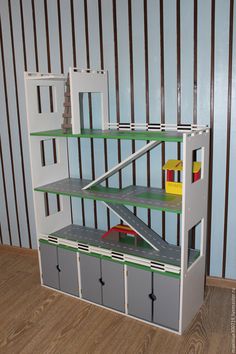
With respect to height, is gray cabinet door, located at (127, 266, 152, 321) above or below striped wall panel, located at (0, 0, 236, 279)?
below

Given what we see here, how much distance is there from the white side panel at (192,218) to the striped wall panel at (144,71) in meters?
0.29

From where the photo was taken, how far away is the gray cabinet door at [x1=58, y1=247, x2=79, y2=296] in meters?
2.92

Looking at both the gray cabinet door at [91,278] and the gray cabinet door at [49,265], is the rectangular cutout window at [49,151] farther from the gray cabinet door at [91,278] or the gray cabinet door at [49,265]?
the gray cabinet door at [91,278]

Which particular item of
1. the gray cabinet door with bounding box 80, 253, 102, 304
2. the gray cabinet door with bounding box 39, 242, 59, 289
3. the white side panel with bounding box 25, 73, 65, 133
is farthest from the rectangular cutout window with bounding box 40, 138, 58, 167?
the gray cabinet door with bounding box 80, 253, 102, 304

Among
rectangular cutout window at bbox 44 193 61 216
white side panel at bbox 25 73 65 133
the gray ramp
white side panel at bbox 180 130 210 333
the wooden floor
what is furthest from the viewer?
rectangular cutout window at bbox 44 193 61 216

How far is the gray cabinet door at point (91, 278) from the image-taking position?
9.17ft

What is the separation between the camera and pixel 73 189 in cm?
293

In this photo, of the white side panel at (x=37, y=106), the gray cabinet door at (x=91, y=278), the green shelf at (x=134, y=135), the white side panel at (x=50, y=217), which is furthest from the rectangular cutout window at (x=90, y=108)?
the gray cabinet door at (x=91, y=278)

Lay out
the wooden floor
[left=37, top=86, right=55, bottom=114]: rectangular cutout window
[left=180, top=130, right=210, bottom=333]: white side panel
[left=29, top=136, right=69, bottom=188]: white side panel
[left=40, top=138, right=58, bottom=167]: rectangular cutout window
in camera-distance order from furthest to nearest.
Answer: [left=40, top=138, right=58, bottom=167]: rectangular cutout window < [left=37, top=86, right=55, bottom=114]: rectangular cutout window < [left=29, top=136, right=69, bottom=188]: white side panel < the wooden floor < [left=180, top=130, right=210, bottom=333]: white side panel

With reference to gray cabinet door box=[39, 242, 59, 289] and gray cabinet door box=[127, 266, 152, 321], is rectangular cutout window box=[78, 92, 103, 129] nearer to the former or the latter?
gray cabinet door box=[39, 242, 59, 289]

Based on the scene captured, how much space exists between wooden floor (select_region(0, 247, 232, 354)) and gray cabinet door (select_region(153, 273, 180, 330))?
0.28ft

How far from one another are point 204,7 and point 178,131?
0.87 meters

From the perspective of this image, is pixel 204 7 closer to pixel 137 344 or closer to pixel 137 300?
pixel 137 300

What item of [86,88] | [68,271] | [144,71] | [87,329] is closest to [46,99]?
[86,88]
